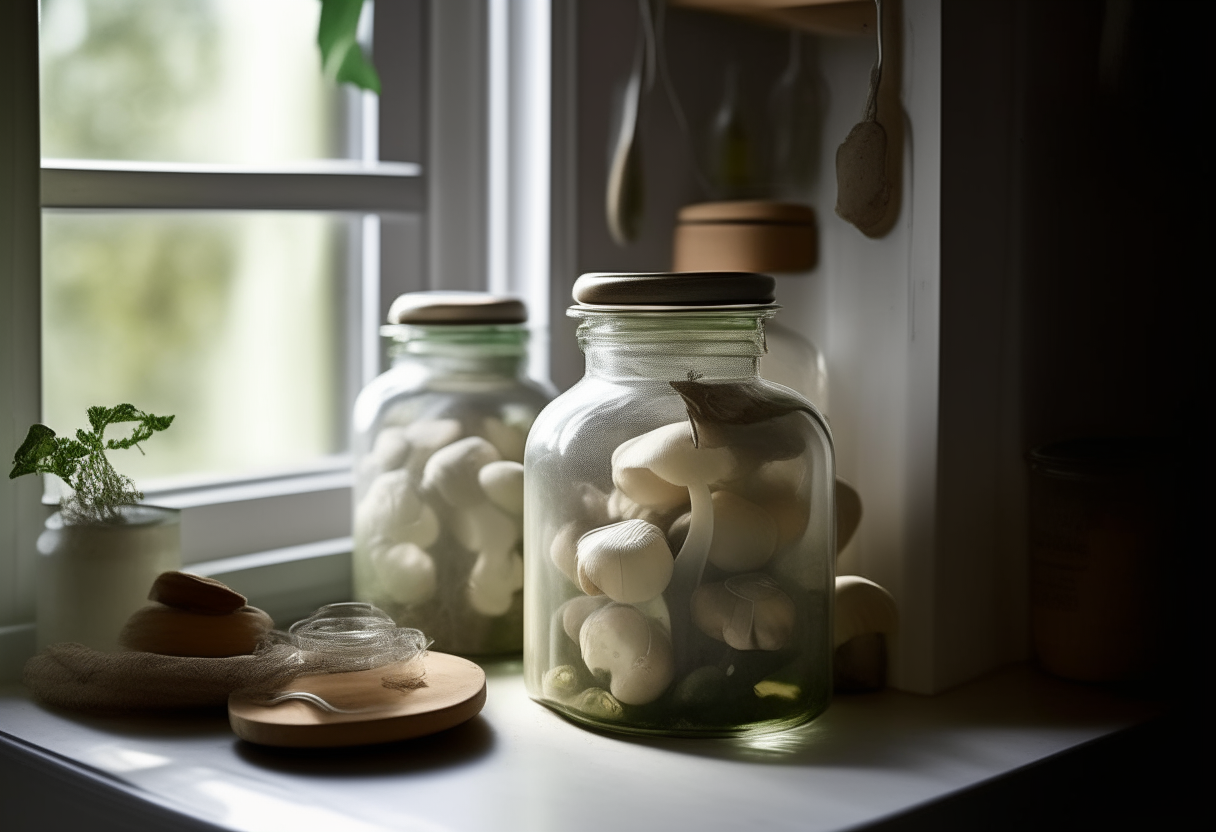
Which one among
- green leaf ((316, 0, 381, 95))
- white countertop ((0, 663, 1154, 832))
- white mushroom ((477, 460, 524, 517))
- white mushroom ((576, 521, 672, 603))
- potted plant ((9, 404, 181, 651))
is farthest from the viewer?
green leaf ((316, 0, 381, 95))

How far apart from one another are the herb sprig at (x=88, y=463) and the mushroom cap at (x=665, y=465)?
13.4 inches

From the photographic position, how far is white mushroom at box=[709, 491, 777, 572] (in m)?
0.85

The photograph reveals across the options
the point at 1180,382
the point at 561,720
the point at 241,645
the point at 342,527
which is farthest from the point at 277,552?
the point at 1180,382

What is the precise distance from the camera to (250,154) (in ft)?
4.02

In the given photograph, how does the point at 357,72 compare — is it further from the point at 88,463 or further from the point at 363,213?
the point at 88,463

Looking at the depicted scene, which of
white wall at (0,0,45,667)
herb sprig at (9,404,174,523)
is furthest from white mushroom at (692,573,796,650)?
white wall at (0,0,45,667)

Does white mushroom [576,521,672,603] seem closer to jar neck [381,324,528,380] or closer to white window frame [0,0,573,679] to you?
jar neck [381,324,528,380]

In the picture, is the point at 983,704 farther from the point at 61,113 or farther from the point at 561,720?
the point at 61,113

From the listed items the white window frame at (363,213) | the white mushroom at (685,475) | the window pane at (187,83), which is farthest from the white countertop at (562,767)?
the window pane at (187,83)

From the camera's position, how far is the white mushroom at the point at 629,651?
0.84 m

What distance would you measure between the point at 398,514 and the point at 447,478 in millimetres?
52

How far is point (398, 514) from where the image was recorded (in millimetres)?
1054

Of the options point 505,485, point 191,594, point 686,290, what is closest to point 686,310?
point 686,290

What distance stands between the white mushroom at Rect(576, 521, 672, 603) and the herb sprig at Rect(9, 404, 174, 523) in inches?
13.5
